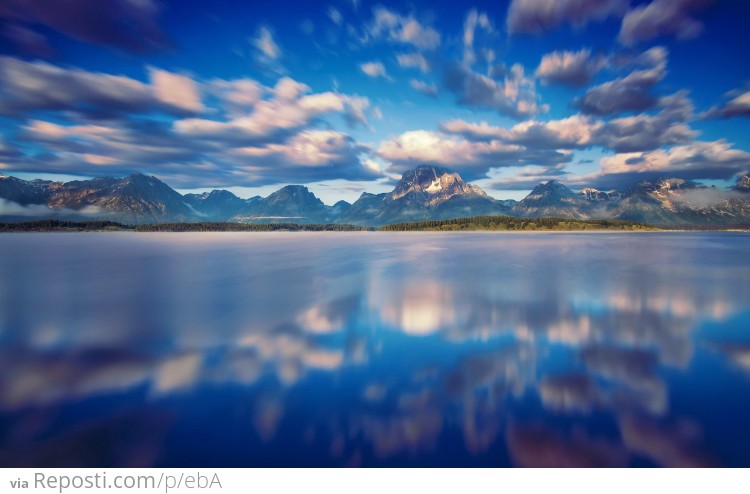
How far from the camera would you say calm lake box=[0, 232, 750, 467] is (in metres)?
7.72

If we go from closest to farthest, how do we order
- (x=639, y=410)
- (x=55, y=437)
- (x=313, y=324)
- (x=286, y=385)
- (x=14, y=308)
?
(x=55, y=437) < (x=639, y=410) < (x=286, y=385) < (x=313, y=324) < (x=14, y=308)

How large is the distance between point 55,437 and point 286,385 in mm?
5395

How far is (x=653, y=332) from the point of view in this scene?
631 inches

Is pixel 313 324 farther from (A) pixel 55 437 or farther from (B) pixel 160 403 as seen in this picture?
(A) pixel 55 437

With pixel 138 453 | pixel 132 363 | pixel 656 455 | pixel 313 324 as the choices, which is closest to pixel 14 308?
pixel 132 363

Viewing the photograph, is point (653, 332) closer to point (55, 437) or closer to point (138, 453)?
point (138, 453)

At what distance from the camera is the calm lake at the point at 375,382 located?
25.3 feet

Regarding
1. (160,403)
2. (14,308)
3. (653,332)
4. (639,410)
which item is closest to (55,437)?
(160,403)

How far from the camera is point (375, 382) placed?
1113 centimetres

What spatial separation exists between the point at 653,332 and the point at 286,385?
53.9ft

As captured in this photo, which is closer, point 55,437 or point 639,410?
point 55,437

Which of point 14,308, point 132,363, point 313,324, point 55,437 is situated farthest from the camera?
point 14,308
